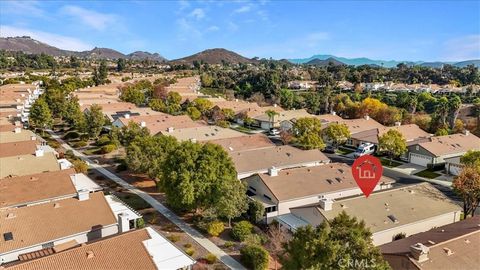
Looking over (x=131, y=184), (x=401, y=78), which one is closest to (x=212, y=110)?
(x=131, y=184)

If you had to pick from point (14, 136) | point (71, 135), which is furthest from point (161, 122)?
point (14, 136)

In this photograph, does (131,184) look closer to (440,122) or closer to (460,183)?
(460,183)

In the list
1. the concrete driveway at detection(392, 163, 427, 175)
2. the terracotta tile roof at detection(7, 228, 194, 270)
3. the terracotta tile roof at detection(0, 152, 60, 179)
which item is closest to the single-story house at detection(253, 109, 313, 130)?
the concrete driveway at detection(392, 163, 427, 175)

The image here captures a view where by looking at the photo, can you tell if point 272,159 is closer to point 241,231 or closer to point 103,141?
point 241,231

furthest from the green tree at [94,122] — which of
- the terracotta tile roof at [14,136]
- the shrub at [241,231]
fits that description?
the shrub at [241,231]

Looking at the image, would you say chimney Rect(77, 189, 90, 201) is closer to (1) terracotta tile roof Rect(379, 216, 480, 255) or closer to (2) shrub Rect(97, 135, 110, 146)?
(1) terracotta tile roof Rect(379, 216, 480, 255)

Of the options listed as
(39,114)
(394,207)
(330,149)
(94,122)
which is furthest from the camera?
(39,114)
